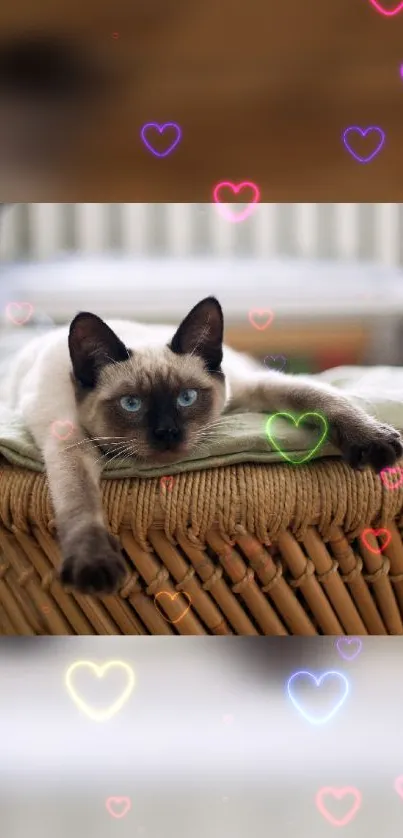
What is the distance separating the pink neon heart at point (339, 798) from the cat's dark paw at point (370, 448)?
16.2 inches

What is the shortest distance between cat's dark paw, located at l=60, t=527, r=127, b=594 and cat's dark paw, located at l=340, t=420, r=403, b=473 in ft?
1.18

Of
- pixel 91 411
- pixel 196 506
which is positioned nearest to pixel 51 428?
pixel 91 411

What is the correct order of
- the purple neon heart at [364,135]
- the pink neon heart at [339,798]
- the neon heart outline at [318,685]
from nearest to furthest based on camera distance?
the pink neon heart at [339,798]
the neon heart outline at [318,685]
the purple neon heart at [364,135]

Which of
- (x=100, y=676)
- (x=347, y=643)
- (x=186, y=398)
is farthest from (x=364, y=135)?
(x=100, y=676)

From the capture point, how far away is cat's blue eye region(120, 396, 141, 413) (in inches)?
43.7

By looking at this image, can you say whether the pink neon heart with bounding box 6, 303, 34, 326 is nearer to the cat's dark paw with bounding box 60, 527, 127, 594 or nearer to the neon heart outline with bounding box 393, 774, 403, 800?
the cat's dark paw with bounding box 60, 527, 127, 594

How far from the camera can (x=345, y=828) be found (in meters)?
0.76

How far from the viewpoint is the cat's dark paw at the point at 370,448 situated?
39.8 inches

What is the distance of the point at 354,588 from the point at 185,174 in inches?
27.9

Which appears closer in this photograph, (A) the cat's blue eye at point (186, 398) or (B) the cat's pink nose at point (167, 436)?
(B) the cat's pink nose at point (167, 436)

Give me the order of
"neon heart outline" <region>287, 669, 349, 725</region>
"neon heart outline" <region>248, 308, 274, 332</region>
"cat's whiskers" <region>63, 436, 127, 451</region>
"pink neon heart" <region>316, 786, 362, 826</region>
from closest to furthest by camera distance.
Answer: "pink neon heart" <region>316, 786, 362, 826</region>
"neon heart outline" <region>287, 669, 349, 725</region>
"cat's whiskers" <region>63, 436, 127, 451</region>
"neon heart outline" <region>248, 308, 274, 332</region>

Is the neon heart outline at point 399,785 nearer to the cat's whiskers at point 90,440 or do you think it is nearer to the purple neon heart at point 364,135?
the cat's whiskers at point 90,440

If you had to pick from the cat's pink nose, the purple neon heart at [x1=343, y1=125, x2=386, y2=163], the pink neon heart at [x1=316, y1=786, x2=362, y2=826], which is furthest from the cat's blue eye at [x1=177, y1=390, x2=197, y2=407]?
the pink neon heart at [x1=316, y1=786, x2=362, y2=826]

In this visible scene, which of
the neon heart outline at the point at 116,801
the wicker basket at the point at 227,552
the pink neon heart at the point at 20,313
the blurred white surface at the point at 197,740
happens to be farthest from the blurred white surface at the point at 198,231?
the neon heart outline at the point at 116,801
